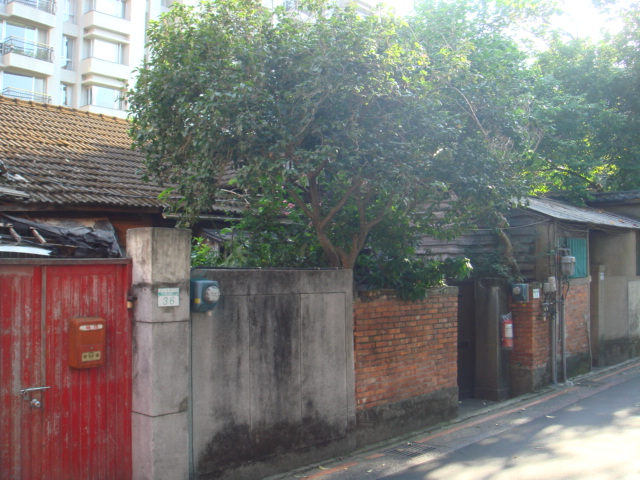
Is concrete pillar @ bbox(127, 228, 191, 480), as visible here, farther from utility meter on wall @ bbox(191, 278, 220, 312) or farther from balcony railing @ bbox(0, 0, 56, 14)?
balcony railing @ bbox(0, 0, 56, 14)

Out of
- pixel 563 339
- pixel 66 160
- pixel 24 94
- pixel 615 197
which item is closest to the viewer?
pixel 66 160

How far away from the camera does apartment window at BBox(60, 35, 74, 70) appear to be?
31.2m

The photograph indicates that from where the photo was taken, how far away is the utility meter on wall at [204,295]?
6202 mm

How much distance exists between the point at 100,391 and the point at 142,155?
25.2ft

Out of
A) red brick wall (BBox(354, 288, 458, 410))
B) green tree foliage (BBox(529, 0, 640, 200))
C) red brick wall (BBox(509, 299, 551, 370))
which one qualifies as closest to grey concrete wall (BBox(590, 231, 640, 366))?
green tree foliage (BBox(529, 0, 640, 200))

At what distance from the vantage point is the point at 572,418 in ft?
30.8

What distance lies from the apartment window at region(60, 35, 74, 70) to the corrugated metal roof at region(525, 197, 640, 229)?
25483mm

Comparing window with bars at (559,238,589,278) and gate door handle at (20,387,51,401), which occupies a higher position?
window with bars at (559,238,589,278)

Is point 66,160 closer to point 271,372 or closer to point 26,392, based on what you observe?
point 271,372

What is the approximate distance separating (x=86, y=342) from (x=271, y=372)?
7.05ft

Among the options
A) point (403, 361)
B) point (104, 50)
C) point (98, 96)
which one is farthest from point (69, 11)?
point (403, 361)

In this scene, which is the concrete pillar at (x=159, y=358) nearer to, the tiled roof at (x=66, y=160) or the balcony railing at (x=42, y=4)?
the tiled roof at (x=66, y=160)

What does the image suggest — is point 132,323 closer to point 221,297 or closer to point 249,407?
point 221,297

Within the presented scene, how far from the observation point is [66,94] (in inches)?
1240
